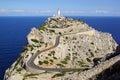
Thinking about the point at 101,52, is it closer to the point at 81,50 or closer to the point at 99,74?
the point at 81,50

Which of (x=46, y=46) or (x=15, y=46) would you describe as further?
(x=15, y=46)

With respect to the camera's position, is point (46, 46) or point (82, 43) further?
point (82, 43)

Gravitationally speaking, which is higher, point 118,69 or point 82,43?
point 118,69

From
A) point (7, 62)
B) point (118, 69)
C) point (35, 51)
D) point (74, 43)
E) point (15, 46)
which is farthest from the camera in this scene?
point (15, 46)

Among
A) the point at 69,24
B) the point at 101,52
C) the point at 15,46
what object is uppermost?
the point at 69,24

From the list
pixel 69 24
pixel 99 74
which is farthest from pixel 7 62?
pixel 99 74

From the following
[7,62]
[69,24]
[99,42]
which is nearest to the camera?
[99,42]

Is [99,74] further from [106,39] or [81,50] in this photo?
[106,39]

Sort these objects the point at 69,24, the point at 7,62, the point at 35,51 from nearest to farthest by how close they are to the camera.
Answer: the point at 35,51, the point at 69,24, the point at 7,62

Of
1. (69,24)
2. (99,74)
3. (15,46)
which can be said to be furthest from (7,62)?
(99,74)
